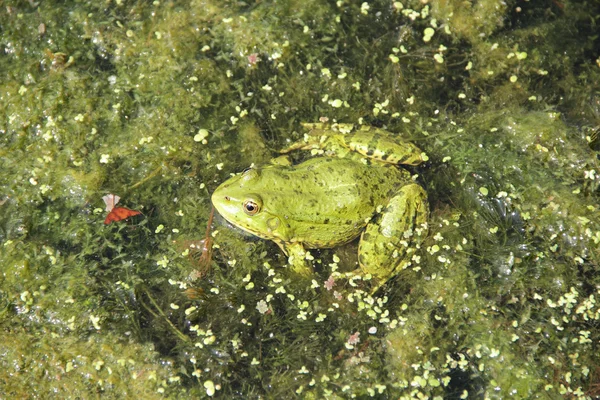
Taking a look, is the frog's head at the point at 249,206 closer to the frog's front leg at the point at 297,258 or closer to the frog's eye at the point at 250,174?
the frog's eye at the point at 250,174

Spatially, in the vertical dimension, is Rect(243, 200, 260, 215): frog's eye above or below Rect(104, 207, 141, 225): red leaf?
above

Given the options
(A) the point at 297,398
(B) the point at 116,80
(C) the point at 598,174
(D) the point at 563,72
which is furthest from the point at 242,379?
(D) the point at 563,72

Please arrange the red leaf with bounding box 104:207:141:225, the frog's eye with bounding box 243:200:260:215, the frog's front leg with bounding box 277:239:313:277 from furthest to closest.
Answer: the red leaf with bounding box 104:207:141:225, the frog's front leg with bounding box 277:239:313:277, the frog's eye with bounding box 243:200:260:215

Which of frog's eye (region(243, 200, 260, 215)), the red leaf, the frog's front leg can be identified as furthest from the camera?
the red leaf

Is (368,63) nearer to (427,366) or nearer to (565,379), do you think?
(427,366)

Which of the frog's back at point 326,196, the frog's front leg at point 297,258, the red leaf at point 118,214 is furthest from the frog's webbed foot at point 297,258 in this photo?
the red leaf at point 118,214

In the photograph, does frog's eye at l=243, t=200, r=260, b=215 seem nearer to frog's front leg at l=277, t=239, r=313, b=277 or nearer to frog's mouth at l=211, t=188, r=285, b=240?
frog's mouth at l=211, t=188, r=285, b=240

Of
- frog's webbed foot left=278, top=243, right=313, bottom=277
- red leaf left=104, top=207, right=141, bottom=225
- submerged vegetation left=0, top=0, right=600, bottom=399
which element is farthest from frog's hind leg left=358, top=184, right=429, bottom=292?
red leaf left=104, top=207, right=141, bottom=225

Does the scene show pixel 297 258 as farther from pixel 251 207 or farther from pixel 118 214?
pixel 118 214
